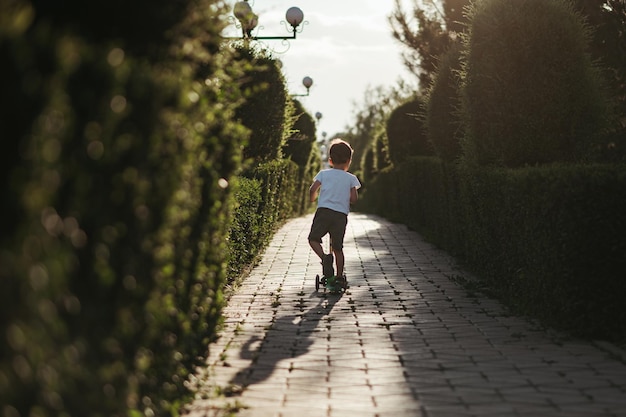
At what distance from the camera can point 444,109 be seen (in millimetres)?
16031

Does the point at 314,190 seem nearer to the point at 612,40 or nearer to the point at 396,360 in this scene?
the point at 396,360

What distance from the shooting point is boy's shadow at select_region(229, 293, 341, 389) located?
619 centimetres

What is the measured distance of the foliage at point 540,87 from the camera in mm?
10453

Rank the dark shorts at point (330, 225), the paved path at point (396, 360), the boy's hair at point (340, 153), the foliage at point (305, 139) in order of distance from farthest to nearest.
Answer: the foliage at point (305, 139) < the boy's hair at point (340, 153) < the dark shorts at point (330, 225) < the paved path at point (396, 360)

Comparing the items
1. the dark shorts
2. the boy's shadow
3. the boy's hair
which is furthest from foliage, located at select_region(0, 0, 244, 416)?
the boy's hair

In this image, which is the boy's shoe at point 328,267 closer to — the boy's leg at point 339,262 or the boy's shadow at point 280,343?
the boy's leg at point 339,262

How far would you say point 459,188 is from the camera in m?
13.3

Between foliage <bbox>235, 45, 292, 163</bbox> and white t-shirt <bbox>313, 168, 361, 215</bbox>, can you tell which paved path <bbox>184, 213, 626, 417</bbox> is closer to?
white t-shirt <bbox>313, 168, 361, 215</bbox>

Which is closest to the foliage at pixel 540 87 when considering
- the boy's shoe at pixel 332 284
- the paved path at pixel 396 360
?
the paved path at pixel 396 360

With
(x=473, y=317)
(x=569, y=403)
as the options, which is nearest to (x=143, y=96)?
(x=569, y=403)

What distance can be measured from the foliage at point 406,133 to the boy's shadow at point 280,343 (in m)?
15.0

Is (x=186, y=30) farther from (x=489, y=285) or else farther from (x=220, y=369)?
(x=489, y=285)

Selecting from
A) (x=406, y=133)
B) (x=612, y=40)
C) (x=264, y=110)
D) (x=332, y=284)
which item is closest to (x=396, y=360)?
(x=332, y=284)

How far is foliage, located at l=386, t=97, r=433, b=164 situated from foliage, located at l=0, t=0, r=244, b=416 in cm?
1866
